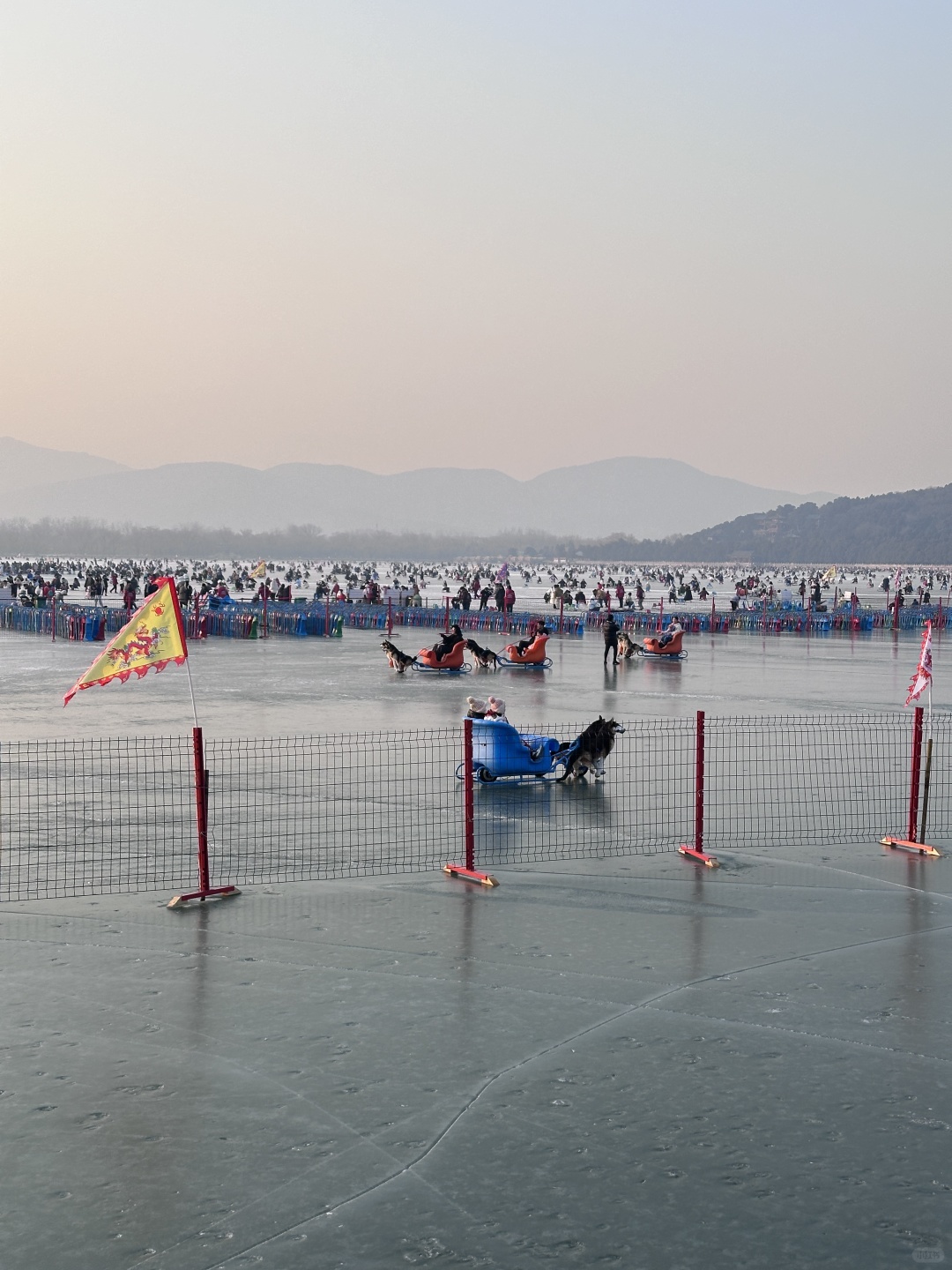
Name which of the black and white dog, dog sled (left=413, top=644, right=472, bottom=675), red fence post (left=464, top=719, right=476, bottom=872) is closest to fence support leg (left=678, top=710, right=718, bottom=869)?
red fence post (left=464, top=719, right=476, bottom=872)

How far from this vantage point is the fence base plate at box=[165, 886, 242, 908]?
9.83 m

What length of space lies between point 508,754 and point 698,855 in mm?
4471

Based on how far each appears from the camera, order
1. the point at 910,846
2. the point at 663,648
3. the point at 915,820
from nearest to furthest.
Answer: the point at 910,846 < the point at 915,820 < the point at 663,648

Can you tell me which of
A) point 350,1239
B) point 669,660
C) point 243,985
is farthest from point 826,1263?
point 669,660

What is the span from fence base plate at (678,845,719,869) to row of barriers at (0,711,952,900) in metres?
0.07

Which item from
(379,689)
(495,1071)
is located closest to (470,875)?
(495,1071)

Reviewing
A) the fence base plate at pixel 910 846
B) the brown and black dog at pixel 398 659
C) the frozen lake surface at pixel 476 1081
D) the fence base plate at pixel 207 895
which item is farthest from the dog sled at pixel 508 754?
the brown and black dog at pixel 398 659

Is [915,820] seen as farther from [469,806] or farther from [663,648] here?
[663,648]

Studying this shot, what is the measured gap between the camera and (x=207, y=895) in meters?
10.0

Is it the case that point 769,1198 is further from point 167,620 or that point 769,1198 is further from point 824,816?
point 824,816

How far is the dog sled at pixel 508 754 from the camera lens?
51.5ft

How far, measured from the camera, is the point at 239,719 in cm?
2112

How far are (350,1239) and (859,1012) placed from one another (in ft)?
12.3

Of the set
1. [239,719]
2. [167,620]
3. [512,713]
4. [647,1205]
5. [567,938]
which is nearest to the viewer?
[647,1205]
